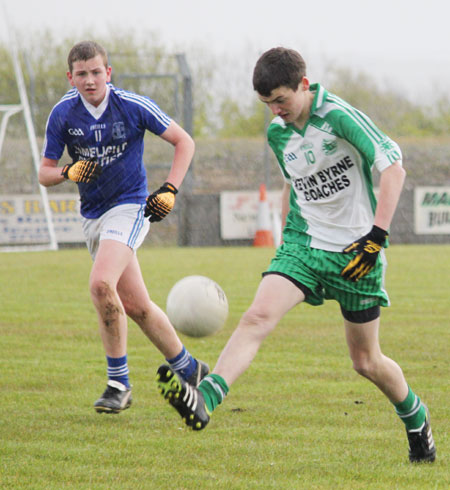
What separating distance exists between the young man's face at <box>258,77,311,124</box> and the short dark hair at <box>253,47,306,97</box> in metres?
0.03

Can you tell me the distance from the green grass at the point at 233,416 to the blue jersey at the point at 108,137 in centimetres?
129

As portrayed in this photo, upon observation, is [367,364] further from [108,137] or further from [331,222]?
[108,137]

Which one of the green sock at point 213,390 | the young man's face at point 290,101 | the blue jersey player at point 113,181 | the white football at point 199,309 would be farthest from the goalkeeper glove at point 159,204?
the green sock at point 213,390

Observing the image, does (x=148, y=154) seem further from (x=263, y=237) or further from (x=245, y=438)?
(x=245, y=438)

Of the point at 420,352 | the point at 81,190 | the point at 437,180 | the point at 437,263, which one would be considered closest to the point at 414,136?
the point at 437,180

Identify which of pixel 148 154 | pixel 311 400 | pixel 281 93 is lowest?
pixel 148 154

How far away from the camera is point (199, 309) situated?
524cm

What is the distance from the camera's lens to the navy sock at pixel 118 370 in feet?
17.6

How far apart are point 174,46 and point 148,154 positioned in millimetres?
8872

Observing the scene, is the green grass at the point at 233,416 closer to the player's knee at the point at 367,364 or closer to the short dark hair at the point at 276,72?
the player's knee at the point at 367,364

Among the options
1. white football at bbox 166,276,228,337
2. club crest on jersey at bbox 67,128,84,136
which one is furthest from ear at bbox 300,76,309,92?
club crest on jersey at bbox 67,128,84,136

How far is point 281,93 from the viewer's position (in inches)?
156

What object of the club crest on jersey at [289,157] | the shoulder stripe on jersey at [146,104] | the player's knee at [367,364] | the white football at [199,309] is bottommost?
the white football at [199,309]

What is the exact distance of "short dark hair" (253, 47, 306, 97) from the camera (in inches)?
154
